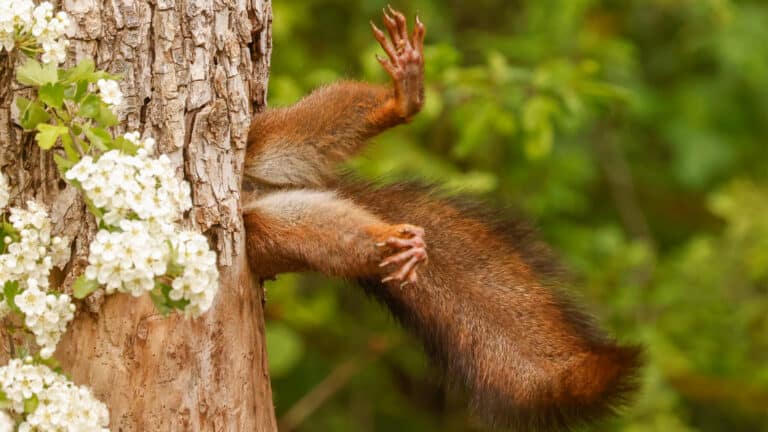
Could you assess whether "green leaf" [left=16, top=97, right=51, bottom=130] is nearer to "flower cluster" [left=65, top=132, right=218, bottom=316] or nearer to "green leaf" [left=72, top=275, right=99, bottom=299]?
"flower cluster" [left=65, top=132, right=218, bottom=316]

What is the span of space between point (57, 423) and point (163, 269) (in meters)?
0.40

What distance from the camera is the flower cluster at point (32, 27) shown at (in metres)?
2.05

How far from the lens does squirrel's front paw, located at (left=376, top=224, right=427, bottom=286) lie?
2355mm

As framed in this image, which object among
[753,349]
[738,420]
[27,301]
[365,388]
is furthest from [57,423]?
[738,420]

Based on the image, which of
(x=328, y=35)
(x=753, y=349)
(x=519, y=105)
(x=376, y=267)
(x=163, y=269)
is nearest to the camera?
(x=163, y=269)

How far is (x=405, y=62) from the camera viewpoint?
2.69 m

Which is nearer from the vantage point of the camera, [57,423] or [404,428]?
[57,423]

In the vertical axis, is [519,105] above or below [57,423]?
above

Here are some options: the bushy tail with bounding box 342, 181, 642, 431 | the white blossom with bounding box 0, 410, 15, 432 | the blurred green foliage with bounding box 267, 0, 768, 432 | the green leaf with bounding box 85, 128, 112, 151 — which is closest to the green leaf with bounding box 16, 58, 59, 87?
the green leaf with bounding box 85, 128, 112, 151

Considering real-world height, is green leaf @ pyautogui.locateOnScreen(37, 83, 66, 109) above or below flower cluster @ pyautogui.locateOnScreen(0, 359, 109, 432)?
above

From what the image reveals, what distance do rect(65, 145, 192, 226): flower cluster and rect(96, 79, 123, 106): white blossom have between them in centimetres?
15

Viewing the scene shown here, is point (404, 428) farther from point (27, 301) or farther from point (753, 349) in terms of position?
point (27, 301)

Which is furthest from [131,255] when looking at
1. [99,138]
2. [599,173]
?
[599,173]

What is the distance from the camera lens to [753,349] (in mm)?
5277
